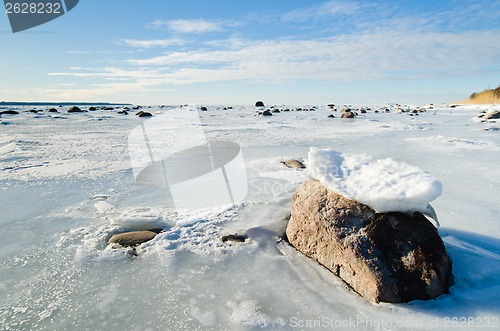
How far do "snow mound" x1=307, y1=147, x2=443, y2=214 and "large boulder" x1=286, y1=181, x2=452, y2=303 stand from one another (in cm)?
10

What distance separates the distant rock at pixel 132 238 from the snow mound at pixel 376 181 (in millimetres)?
1975

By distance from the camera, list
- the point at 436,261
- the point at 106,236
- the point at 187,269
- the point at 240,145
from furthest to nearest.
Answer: the point at 240,145
the point at 106,236
the point at 187,269
the point at 436,261

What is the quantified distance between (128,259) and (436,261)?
2800mm

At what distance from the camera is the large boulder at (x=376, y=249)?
239cm

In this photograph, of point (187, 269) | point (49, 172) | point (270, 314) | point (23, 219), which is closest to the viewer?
point (270, 314)

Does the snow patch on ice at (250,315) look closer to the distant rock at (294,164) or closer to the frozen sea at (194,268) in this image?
the frozen sea at (194,268)

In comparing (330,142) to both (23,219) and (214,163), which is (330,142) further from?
(23,219)

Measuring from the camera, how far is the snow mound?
105 inches

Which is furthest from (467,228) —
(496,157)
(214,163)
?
(496,157)

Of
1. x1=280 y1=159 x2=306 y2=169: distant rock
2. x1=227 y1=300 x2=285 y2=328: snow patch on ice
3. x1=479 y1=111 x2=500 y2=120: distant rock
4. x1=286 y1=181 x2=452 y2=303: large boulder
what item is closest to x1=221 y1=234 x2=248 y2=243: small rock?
x1=286 y1=181 x2=452 y2=303: large boulder

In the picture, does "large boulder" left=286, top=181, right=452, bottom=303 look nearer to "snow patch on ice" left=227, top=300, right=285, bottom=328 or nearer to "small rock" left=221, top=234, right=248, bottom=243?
"small rock" left=221, top=234, right=248, bottom=243

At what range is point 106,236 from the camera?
11.3 feet

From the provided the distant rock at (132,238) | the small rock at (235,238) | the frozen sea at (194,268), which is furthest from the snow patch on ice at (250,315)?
the distant rock at (132,238)

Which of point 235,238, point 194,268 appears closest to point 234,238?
point 235,238
